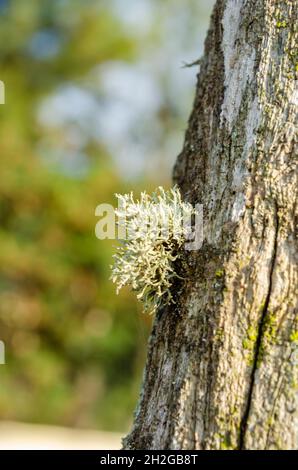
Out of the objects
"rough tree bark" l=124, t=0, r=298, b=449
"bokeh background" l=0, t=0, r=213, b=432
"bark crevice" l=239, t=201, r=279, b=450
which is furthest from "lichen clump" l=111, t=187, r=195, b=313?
"bokeh background" l=0, t=0, r=213, b=432

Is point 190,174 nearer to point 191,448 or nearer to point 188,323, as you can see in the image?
point 188,323

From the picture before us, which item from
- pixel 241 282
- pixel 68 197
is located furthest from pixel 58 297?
pixel 241 282

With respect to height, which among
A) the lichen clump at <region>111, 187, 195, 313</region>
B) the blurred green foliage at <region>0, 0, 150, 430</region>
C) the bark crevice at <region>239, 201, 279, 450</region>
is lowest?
the bark crevice at <region>239, 201, 279, 450</region>

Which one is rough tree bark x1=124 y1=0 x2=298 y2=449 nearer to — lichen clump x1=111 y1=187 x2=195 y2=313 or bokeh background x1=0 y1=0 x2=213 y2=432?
lichen clump x1=111 y1=187 x2=195 y2=313

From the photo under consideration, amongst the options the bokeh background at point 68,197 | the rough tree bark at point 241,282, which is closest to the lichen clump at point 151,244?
the rough tree bark at point 241,282

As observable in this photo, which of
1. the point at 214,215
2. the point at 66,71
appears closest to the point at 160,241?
the point at 214,215
